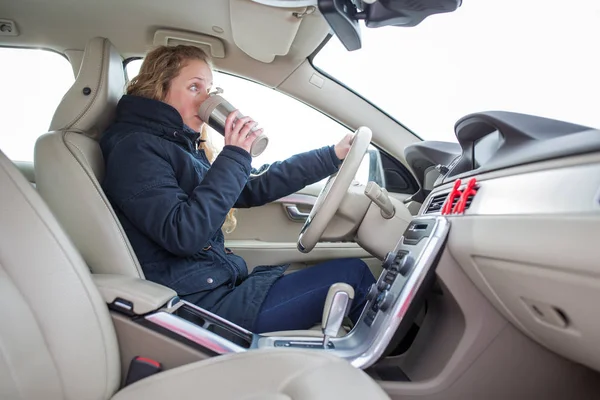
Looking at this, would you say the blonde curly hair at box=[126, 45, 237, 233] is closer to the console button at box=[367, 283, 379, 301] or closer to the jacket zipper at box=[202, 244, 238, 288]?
the jacket zipper at box=[202, 244, 238, 288]

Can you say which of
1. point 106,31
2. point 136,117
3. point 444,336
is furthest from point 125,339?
point 106,31

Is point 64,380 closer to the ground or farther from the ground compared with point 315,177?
closer to the ground

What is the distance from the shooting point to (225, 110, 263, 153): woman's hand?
115 cm

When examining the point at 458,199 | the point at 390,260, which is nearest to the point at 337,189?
the point at 390,260

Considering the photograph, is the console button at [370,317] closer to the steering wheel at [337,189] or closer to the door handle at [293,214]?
the steering wheel at [337,189]

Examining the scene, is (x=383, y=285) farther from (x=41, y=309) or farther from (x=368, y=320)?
(x=41, y=309)

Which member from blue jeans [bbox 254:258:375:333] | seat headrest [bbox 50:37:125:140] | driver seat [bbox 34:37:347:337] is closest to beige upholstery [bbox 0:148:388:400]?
driver seat [bbox 34:37:347:337]

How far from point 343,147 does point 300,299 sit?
1.85 feet

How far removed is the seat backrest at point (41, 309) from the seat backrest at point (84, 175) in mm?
285

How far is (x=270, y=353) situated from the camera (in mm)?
796

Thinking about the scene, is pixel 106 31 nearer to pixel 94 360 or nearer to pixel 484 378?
pixel 94 360

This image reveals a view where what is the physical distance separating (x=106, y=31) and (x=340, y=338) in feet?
4.89

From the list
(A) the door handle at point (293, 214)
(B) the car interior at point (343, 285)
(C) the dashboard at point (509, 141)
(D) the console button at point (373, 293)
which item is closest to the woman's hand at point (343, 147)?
(B) the car interior at point (343, 285)

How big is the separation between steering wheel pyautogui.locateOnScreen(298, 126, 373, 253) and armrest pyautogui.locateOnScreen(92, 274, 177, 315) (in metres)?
0.48
